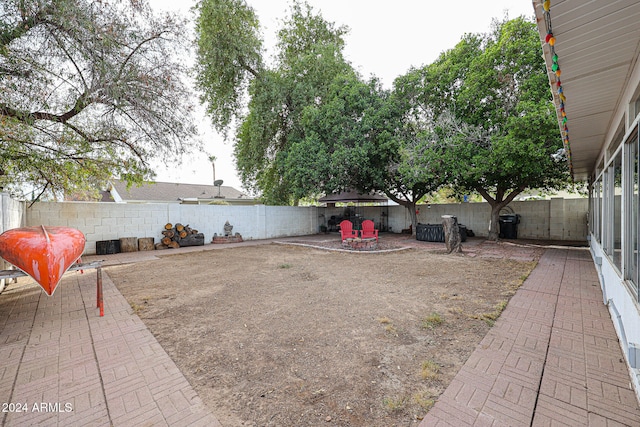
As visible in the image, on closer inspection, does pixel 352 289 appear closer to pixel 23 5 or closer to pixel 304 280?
pixel 304 280

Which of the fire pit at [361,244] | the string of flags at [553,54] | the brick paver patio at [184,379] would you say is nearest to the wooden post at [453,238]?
the fire pit at [361,244]

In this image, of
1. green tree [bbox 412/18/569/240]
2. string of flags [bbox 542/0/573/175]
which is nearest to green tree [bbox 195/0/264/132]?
green tree [bbox 412/18/569/240]

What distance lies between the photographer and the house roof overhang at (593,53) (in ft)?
5.92

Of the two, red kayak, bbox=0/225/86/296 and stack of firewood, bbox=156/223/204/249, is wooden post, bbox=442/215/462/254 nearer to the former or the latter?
red kayak, bbox=0/225/86/296

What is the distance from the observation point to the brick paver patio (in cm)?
191

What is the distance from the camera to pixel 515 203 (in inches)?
490

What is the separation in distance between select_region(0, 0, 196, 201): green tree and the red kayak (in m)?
2.35

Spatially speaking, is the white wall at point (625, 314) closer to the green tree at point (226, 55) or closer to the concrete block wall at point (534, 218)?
the concrete block wall at point (534, 218)

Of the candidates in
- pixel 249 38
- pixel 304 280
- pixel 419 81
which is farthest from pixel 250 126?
pixel 304 280

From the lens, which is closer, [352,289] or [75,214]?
[352,289]

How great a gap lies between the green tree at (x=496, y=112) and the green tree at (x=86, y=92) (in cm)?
902

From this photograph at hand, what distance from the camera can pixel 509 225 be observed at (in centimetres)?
1203

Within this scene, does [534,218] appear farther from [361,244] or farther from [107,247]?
[107,247]

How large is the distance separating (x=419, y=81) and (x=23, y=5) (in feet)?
40.1
